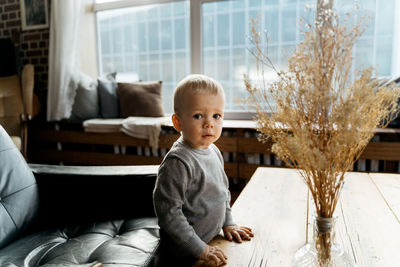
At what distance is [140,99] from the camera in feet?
9.92

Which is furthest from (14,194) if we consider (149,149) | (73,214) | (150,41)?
(150,41)

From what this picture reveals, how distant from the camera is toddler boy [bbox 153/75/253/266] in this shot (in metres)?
0.77

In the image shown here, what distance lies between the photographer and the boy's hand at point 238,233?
840mm

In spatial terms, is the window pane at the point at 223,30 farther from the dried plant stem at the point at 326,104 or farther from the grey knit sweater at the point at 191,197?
the dried plant stem at the point at 326,104

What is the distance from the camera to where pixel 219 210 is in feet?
2.89

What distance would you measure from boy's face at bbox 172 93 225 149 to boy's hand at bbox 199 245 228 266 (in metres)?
0.27

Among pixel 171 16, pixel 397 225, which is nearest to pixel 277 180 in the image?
pixel 397 225

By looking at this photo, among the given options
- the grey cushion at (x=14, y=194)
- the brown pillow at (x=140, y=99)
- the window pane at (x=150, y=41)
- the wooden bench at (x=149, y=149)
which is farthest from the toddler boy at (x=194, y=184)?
the window pane at (x=150, y=41)

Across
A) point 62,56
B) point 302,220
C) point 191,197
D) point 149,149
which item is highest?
point 62,56

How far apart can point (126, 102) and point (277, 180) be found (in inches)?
83.0

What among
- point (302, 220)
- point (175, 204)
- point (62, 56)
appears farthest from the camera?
point (62, 56)

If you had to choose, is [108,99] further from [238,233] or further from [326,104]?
[326,104]

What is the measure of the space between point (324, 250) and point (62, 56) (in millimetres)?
3157

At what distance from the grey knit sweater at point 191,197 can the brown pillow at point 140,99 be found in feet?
7.08
